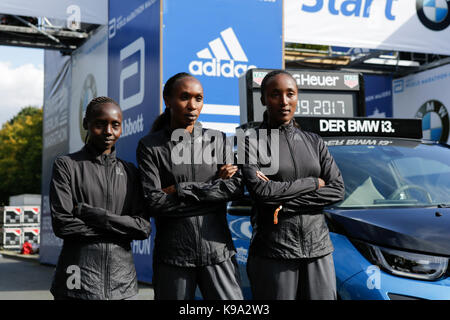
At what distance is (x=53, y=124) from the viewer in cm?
1377

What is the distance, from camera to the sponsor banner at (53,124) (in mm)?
12758

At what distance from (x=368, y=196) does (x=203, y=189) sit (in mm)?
1402

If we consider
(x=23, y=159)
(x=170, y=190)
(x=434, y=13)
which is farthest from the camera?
(x=23, y=159)

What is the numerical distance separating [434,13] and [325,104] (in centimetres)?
641

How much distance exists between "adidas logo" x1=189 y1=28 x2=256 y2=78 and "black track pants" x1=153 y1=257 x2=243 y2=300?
18.5ft

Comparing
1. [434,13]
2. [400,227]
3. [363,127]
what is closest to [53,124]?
[434,13]

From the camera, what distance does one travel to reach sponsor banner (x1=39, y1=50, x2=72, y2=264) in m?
12.8

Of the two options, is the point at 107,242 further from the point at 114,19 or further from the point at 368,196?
the point at 114,19

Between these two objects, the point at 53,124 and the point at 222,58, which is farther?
the point at 53,124

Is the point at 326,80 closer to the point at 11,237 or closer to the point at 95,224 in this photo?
the point at 95,224

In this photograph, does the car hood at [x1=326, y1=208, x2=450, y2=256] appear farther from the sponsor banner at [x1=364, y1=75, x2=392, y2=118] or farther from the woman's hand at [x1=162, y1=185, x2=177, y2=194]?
the sponsor banner at [x1=364, y1=75, x2=392, y2=118]

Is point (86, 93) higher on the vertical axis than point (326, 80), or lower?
higher

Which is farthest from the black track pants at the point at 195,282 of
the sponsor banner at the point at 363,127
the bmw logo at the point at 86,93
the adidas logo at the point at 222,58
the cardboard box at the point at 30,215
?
the cardboard box at the point at 30,215
